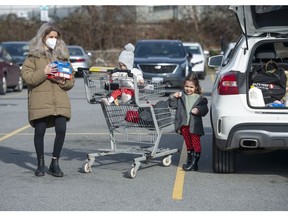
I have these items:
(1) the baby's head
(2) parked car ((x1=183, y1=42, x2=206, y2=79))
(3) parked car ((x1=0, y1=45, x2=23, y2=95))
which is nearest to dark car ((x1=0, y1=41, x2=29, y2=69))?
(3) parked car ((x1=0, y1=45, x2=23, y2=95))

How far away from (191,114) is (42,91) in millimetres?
1744

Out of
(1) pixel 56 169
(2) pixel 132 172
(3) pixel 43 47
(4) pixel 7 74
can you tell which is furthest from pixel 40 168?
(4) pixel 7 74

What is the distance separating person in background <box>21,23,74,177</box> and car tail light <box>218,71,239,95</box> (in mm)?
1676

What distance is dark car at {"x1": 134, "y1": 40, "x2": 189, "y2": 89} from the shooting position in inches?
875

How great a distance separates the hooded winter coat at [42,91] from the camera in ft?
29.5

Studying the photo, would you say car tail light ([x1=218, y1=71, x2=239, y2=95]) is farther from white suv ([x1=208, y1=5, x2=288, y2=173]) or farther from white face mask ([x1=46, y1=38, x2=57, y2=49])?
white face mask ([x1=46, y1=38, x2=57, y2=49])

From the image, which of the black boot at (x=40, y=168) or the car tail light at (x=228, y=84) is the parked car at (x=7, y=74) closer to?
the black boot at (x=40, y=168)

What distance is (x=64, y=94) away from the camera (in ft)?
30.2

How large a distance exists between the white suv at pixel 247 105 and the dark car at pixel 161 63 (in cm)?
1247

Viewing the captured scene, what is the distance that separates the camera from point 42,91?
29.8ft

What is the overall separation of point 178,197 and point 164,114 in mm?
1799

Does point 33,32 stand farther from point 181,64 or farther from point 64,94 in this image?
point 64,94

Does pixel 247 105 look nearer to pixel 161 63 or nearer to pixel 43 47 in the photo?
pixel 43 47
